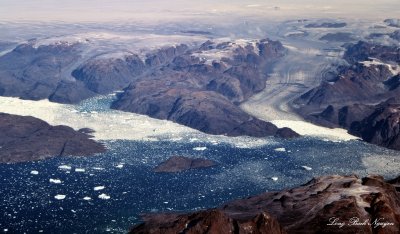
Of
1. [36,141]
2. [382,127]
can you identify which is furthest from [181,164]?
[382,127]

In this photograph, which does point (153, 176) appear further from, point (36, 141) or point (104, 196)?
point (36, 141)

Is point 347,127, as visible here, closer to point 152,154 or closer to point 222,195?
point 152,154

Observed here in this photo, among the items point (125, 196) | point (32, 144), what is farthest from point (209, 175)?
point (32, 144)

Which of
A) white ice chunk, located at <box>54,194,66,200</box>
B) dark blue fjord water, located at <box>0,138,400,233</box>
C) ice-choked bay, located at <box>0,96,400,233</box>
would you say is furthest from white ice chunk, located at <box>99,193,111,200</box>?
white ice chunk, located at <box>54,194,66,200</box>

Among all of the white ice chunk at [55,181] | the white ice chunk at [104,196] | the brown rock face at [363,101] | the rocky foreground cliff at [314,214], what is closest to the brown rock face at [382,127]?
the brown rock face at [363,101]

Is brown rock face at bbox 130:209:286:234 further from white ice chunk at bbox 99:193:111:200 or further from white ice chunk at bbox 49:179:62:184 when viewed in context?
white ice chunk at bbox 49:179:62:184
